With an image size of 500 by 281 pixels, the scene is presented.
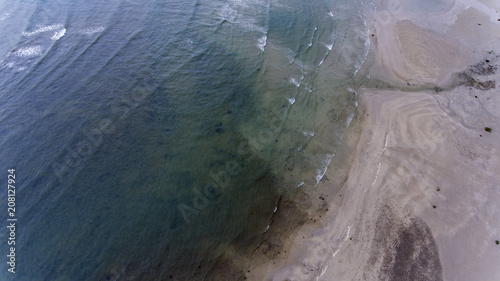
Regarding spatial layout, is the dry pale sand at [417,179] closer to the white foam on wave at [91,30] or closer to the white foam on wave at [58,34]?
the white foam on wave at [91,30]

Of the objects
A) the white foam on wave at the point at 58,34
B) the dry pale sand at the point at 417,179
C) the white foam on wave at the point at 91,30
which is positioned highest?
the white foam on wave at the point at 91,30

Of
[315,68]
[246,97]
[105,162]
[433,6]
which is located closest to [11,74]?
[105,162]

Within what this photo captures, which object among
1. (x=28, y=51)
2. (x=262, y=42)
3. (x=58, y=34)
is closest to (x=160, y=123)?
(x=262, y=42)

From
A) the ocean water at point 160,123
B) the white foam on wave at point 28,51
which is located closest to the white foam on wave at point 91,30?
the ocean water at point 160,123

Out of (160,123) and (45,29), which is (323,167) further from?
(45,29)

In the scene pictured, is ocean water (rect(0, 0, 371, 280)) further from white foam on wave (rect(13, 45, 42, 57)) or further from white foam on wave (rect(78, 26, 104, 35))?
white foam on wave (rect(78, 26, 104, 35))

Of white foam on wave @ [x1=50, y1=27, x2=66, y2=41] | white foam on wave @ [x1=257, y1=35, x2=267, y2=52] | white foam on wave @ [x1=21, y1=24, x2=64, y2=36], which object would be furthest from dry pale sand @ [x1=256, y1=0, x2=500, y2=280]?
white foam on wave @ [x1=21, y1=24, x2=64, y2=36]
